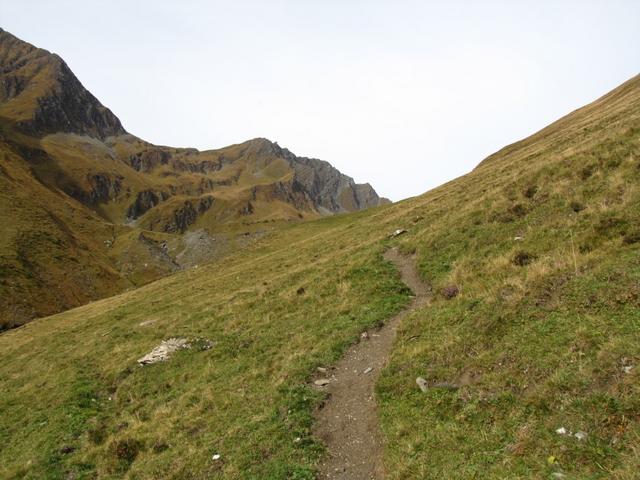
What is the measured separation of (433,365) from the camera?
13336mm

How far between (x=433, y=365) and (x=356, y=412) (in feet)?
9.52

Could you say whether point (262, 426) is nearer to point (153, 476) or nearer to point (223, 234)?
point (153, 476)

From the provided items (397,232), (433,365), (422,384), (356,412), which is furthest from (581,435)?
(397,232)

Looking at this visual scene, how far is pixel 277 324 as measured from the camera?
22828 mm

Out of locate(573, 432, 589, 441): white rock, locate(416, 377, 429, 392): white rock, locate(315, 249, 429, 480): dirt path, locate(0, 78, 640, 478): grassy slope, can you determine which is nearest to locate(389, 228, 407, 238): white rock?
locate(0, 78, 640, 478): grassy slope

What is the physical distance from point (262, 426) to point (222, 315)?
1458 centimetres

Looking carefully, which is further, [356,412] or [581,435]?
[356,412]

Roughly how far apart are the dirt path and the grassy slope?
22.1 inches

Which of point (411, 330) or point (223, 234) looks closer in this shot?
point (411, 330)

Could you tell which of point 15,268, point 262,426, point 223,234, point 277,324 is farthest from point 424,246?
point 223,234

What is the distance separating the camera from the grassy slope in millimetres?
9414

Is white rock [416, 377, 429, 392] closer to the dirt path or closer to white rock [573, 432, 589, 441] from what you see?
the dirt path

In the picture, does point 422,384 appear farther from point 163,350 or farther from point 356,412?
point 163,350

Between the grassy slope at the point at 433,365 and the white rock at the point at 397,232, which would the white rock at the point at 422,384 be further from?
the white rock at the point at 397,232
